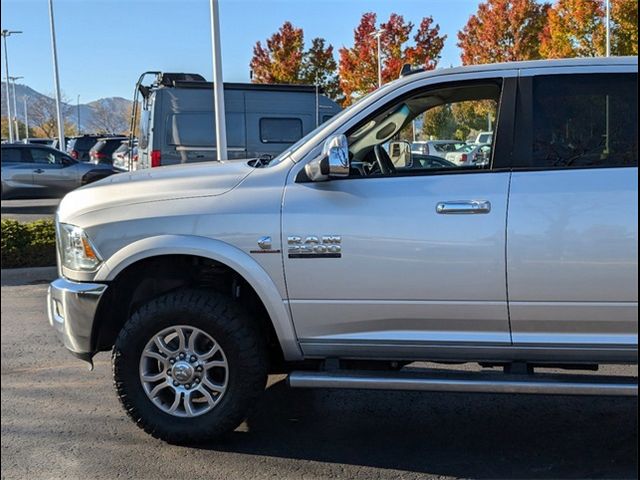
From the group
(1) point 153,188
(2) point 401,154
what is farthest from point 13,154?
(2) point 401,154

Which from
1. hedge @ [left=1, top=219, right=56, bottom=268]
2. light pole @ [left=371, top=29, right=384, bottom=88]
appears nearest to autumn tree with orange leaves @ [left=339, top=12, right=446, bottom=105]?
light pole @ [left=371, top=29, right=384, bottom=88]

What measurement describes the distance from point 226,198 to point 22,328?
3437 millimetres

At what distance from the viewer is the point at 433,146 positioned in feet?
14.7

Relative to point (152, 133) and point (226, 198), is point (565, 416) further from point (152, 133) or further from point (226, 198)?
point (152, 133)

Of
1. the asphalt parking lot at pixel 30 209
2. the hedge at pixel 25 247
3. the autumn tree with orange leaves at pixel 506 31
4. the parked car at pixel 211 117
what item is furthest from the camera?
the autumn tree with orange leaves at pixel 506 31

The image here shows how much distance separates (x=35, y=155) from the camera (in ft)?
56.5

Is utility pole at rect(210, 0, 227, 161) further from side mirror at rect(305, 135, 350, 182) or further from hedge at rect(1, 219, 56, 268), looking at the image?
side mirror at rect(305, 135, 350, 182)

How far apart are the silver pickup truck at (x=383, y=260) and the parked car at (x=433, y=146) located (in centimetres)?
41

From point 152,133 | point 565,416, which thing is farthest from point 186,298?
point 152,133

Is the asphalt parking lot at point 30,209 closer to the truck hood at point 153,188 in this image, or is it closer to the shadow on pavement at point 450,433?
the truck hood at point 153,188

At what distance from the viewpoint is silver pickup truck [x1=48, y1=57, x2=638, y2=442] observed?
3.44 metres

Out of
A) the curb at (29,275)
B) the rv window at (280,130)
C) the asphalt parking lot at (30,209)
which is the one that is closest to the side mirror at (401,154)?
the curb at (29,275)

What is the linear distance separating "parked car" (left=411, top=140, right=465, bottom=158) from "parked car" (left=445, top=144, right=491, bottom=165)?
11cm

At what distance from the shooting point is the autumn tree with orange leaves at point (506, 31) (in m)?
18.6
